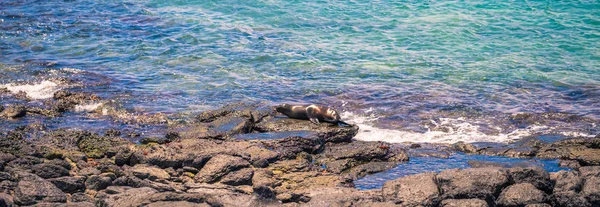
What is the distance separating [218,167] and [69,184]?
2.38m

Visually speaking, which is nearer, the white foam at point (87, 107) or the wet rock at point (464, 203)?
the wet rock at point (464, 203)

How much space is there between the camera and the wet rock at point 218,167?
1080 cm

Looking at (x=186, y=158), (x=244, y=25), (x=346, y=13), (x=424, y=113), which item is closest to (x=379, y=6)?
(x=346, y=13)

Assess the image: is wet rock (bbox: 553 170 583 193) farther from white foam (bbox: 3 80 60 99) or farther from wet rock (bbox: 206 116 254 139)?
white foam (bbox: 3 80 60 99)

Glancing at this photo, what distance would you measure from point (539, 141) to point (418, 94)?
4.51m

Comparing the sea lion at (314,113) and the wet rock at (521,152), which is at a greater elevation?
the wet rock at (521,152)

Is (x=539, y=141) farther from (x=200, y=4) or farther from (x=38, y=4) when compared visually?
(x=38, y=4)

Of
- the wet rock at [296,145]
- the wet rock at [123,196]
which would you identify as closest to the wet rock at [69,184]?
the wet rock at [123,196]

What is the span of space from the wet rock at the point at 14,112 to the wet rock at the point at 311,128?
555 centimetres

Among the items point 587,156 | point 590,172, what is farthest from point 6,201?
point 587,156

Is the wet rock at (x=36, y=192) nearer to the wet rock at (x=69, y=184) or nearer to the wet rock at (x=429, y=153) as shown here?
the wet rock at (x=69, y=184)

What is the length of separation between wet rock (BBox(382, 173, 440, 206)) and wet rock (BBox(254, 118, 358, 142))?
11.3 ft

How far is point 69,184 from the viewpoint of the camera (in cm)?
973

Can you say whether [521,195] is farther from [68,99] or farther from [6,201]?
[68,99]
